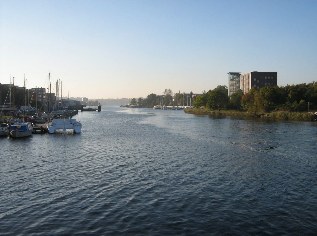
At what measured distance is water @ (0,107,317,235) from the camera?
20875mm

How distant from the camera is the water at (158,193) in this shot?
20.9 meters

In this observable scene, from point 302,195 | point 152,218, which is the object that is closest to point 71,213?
point 152,218

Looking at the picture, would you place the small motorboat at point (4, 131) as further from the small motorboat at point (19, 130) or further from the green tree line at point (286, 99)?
the green tree line at point (286, 99)

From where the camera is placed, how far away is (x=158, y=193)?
2773cm

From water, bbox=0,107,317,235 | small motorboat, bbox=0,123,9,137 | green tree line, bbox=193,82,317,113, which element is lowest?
water, bbox=0,107,317,235

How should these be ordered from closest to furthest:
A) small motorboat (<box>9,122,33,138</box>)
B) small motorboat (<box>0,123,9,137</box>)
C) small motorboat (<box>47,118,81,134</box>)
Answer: small motorboat (<box>9,122,33,138</box>) < small motorboat (<box>0,123,9,137</box>) < small motorboat (<box>47,118,81,134</box>)

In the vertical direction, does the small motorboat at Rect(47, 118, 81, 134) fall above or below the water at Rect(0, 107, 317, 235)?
above

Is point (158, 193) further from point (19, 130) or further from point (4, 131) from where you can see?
point (4, 131)

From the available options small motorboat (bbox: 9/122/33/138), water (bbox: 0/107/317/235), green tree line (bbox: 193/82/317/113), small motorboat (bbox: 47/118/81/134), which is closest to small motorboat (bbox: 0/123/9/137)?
small motorboat (bbox: 9/122/33/138)

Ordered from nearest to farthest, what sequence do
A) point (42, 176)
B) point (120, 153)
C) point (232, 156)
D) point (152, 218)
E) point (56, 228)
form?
point (56, 228), point (152, 218), point (42, 176), point (232, 156), point (120, 153)

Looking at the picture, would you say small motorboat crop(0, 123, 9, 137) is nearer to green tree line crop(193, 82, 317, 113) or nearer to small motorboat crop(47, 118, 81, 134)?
small motorboat crop(47, 118, 81, 134)

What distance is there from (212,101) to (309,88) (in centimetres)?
5916

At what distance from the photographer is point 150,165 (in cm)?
3972

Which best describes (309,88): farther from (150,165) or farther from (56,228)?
(56,228)
